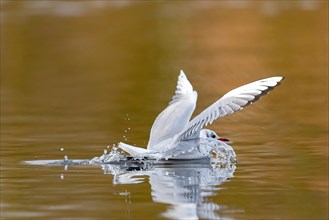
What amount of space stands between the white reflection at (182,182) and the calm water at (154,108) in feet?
0.05

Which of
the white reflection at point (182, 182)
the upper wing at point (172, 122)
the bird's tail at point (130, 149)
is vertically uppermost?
the upper wing at point (172, 122)

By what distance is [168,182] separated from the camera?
11758 mm

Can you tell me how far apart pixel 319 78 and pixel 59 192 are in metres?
12.5

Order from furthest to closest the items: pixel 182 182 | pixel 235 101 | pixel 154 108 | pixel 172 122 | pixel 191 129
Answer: pixel 154 108 → pixel 172 122 → pixel 191 129 → pixel 235 101 → pixel 182 182

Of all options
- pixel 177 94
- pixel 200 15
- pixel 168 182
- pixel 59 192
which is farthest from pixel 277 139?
pixel 200 15

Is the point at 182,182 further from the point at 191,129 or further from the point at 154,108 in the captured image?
the point at 154,108

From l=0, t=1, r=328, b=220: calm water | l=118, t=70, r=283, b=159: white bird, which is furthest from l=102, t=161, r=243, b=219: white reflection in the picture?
l=118, t=70, r=283, b=159: white bird

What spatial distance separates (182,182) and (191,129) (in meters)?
1.15

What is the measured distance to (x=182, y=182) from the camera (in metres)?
11.7

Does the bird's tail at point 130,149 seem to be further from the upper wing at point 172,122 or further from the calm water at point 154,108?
the upper wing at point 172,122

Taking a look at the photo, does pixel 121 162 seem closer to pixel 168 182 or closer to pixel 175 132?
pixel 175 132

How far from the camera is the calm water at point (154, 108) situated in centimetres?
1051

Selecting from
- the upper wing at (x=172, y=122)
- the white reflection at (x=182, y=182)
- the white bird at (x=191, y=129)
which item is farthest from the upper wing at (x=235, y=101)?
the upper wing at (x=172, y=122)

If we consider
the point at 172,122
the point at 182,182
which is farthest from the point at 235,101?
the point at 182,182
